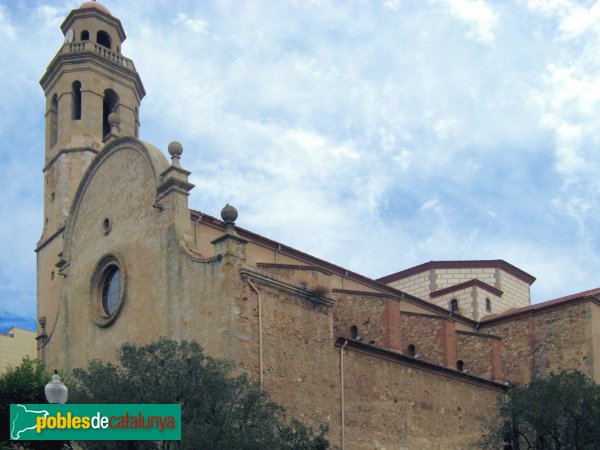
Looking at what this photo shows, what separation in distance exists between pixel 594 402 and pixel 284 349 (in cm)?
919

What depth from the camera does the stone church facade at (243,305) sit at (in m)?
25.5

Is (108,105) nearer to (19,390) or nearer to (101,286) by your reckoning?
(101,286)

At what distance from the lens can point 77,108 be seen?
37844 mm

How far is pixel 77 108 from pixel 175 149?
453 inches

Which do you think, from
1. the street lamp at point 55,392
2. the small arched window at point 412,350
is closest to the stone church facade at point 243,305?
the small arched window at point 412,350

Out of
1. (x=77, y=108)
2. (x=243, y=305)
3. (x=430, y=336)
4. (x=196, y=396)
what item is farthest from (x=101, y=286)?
(x=430, y=336)

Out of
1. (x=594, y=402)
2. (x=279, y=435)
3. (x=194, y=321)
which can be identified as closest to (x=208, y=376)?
(x=279, y=435)

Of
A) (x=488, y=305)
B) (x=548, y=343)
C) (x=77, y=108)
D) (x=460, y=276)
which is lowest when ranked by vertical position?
(x=548, y=343)

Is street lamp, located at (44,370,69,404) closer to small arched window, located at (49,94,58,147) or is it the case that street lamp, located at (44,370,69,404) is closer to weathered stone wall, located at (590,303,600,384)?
weathered stone wall, located at (590,303,600,384)

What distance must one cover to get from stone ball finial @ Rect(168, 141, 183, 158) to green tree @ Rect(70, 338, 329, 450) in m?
7.43

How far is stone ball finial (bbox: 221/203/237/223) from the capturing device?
25.6m

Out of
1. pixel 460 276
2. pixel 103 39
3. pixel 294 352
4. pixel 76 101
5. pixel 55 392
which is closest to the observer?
pixel 55 392

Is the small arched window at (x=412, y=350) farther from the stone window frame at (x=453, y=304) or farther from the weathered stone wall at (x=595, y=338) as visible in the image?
the stone window frame at (x=453, y=304)

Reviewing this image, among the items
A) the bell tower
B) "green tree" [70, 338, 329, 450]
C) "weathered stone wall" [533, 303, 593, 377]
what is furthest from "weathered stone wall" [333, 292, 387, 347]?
the bell tower
